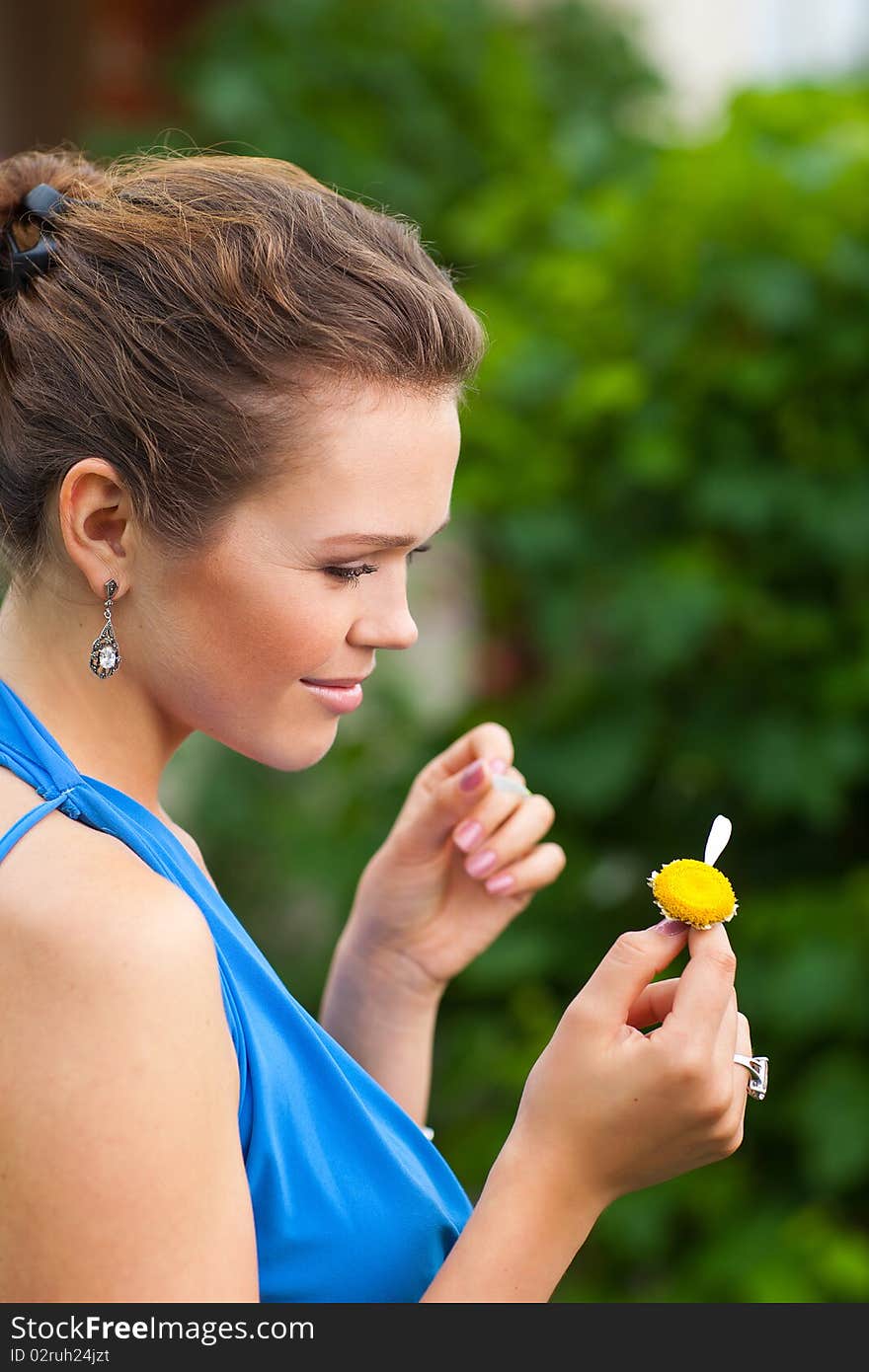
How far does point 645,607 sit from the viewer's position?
278cm

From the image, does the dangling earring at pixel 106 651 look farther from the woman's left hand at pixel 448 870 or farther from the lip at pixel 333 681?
the woman's left hand at pixel 448 870

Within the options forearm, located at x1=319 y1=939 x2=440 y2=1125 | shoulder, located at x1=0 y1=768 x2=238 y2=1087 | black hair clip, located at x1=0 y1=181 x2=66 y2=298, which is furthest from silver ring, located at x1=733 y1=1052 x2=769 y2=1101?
black hair clip, located at x1=0 y1=181 x2=66 y2=298

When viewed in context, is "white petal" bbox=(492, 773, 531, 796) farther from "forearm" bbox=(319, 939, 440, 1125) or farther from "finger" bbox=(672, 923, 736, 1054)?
"finger" bbox=(672, 923, 736, 1054)

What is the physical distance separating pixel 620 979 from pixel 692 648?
1706mm

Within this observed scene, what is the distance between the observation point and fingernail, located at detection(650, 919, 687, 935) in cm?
121

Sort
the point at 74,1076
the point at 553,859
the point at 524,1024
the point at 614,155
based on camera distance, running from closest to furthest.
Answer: the point at 74,1076 → the point at 553,859 → the point at 524,1024 → the point at 614,155

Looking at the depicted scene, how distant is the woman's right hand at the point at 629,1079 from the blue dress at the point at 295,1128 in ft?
→ 0.53

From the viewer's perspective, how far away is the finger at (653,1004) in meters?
1.26

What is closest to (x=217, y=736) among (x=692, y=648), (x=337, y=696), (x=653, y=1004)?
→ (x=337, y=696)

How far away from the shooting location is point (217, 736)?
4.41 ft

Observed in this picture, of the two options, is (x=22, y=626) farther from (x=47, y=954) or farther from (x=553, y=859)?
(x=553, y=859)

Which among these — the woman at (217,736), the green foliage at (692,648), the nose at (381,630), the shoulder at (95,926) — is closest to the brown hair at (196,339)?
the woman at (217,736)

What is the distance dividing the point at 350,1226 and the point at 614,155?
298cm

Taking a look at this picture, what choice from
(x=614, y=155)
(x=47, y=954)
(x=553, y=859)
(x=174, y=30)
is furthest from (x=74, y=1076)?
(x=174, y=30)
